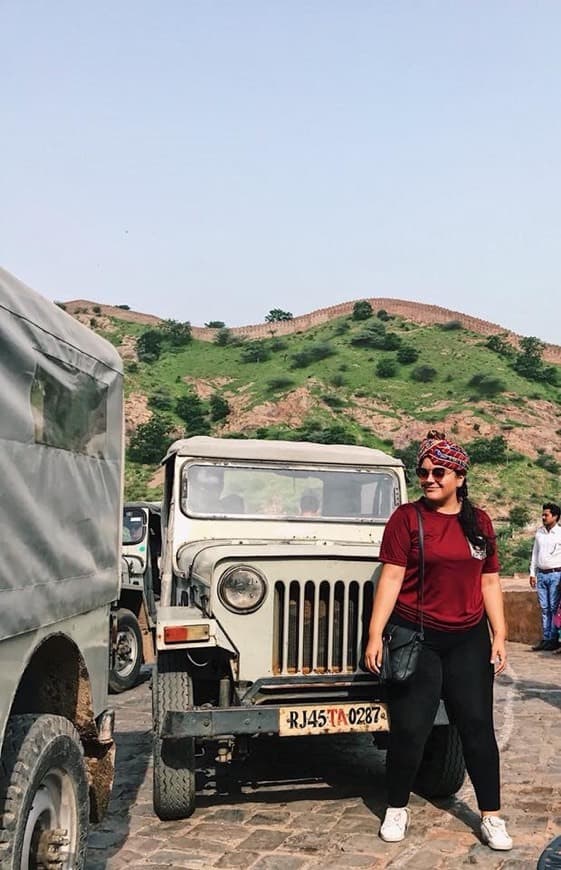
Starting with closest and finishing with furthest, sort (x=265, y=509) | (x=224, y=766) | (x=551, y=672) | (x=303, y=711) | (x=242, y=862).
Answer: (x=242, y=862)
(x=303, y=711)
(x=224, y=766)
(x=265, y=509)
(x=551, y=672)

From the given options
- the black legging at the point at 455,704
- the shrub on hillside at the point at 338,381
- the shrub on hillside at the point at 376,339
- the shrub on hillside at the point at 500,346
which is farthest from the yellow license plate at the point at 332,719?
the shrub on hillside at the point at 500,346

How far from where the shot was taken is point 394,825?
4465 millimetres

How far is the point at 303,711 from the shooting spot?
4.65 m

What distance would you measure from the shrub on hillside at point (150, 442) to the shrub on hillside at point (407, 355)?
61.0 feet

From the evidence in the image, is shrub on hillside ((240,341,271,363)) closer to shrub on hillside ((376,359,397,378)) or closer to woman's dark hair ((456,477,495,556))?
shrub on hillside ((376,359,397,378))

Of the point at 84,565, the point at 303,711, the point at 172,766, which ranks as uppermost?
the point at 84,565

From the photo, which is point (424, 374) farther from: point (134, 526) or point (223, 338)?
point (134, 526)

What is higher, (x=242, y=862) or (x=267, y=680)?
(x=267, y=680)

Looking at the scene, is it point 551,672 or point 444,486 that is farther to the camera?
point 551,672

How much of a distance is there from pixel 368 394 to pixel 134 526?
53692mm

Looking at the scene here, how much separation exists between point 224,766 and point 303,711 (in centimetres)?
142

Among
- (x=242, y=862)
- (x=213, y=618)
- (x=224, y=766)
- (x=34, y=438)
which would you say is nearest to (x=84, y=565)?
(x=34, y=438)

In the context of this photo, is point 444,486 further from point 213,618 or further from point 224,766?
point 224,766

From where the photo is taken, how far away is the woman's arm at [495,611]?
4.50 m
